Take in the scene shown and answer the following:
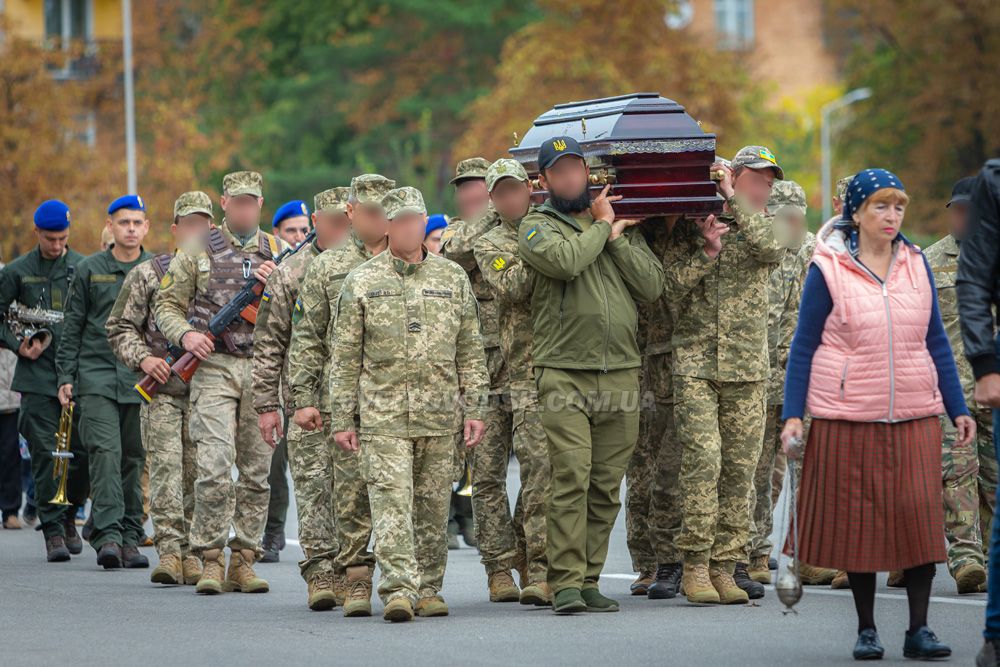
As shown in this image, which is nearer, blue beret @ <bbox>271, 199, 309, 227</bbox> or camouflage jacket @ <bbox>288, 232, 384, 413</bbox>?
camouflage jacket @ <bbox>288, 232, 384, 413</bbox>

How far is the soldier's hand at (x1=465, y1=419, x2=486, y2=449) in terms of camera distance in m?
10.2

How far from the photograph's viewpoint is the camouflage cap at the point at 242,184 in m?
12.3

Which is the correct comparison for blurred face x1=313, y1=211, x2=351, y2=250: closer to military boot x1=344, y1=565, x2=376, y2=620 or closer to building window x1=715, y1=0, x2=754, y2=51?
military boot x1=344, y1=565, x2=376, y2=620

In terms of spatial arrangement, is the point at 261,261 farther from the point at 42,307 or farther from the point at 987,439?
the point at 987,439

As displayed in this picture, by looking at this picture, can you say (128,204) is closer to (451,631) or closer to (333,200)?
(333,200)

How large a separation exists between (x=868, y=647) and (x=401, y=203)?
356cm

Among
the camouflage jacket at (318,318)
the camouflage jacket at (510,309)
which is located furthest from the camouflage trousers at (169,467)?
the camouflage jacket at (510,309)

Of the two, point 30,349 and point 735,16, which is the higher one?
point 735,16

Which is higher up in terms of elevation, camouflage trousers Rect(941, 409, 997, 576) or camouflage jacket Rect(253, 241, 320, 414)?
camouflage jacket Rect(253, 241, 320, 414)

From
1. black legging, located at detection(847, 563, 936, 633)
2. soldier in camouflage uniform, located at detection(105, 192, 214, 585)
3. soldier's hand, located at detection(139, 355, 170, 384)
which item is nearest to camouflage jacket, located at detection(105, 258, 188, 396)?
soldier in camouflage uniform, located at detection(105, 192, 214, 585)

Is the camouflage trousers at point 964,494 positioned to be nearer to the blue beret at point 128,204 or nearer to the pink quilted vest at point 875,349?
the pink quilted vest at point 875,349

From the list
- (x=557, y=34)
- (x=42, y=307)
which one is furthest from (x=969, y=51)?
(x=42, y=307)

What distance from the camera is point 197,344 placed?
11906 mm

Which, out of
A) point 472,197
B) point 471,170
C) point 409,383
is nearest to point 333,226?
point 472,197
